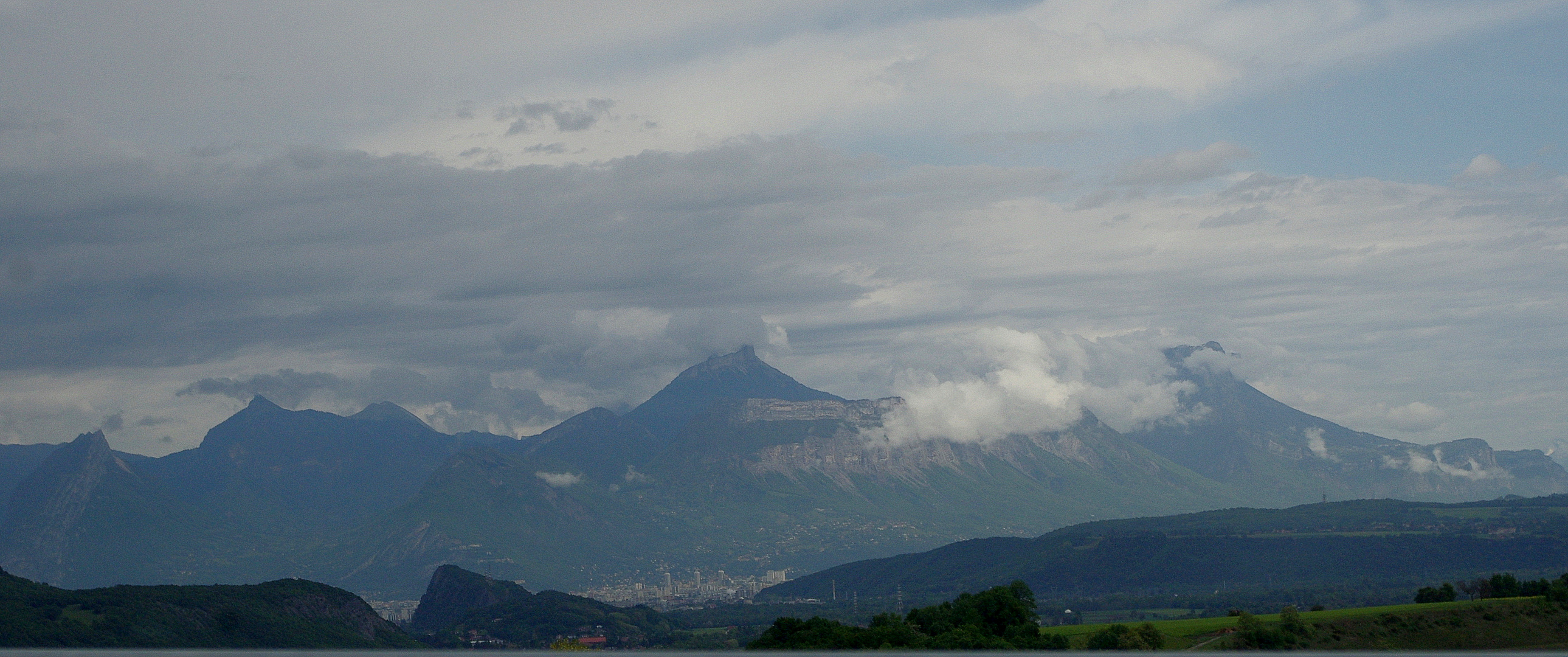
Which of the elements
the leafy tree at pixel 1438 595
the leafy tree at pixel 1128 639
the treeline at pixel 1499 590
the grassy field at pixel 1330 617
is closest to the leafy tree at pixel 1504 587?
the treeline at pixel 1499 590

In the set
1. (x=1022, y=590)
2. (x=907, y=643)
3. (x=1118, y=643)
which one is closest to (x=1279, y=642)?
(x=1118, y=643)

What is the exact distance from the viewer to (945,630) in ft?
390

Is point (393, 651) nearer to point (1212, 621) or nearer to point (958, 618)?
point (958, 618)

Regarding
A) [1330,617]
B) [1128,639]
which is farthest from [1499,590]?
[1128,639]

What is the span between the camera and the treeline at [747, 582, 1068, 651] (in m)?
105

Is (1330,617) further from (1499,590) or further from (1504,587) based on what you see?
(1504,587)

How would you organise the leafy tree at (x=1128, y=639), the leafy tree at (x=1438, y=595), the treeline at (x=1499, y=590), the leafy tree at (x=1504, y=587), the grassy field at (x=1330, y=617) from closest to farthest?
the leafy tree at (x=1128, y=639)
the grassy field at (x=1330, y=617)
the treeline at (x=1499, y=590)
the leafy tree at (x=1438, y=595)
the leafy tree at (x=1504, y=587)

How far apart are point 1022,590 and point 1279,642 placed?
29.8 m

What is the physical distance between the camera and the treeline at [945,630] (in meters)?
105

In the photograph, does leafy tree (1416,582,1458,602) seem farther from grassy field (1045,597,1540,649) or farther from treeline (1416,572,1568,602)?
grassy field (1045,597,1540,649)

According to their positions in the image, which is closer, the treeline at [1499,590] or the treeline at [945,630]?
the treeline at [945,630]

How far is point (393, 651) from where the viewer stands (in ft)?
94.2

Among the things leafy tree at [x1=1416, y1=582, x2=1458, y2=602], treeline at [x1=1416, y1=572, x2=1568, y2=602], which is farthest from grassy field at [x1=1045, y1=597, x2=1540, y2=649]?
leafy tree at [x1=1416, y1=582, x2=1458, y2=602]

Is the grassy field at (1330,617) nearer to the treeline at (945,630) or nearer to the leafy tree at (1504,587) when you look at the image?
the treeline at (945,630)
